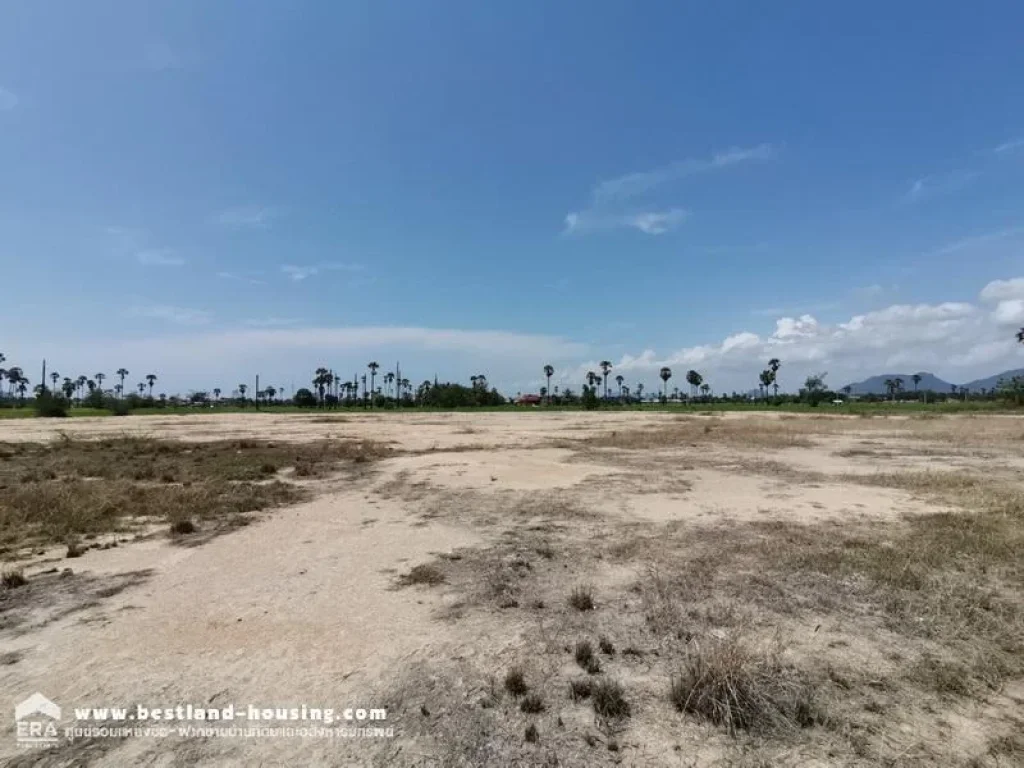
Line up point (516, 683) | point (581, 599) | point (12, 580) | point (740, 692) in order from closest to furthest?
point (740, 692), point (516, 683), point (581, 599), point (12, 580)

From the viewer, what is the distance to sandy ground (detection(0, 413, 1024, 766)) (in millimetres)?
4535

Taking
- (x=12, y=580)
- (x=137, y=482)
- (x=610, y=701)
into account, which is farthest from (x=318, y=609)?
(x=137, y=482)

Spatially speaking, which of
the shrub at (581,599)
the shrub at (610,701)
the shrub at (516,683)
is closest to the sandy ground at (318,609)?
the shrub at (610,701)

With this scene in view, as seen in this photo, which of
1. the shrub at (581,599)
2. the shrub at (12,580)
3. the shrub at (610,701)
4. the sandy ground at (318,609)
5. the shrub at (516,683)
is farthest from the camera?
the shrub at (12,580)

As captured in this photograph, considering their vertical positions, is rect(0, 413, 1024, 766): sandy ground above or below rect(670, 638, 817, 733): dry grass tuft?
below

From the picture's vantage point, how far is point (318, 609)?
673 centimetres

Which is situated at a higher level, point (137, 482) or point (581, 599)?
point (137, 482)

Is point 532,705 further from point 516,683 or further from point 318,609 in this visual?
point 318,609

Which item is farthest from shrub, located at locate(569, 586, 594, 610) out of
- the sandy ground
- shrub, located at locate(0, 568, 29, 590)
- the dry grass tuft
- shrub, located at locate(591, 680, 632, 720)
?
shrub, located at locate(0, 568, 29, 590)

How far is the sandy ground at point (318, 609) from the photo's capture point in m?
4.54

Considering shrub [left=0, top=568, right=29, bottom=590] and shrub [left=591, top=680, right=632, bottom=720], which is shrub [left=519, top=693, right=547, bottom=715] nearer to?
shrub [left=591, top=680, right=632, bottom=720]

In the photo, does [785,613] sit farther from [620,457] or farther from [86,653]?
[620,457]

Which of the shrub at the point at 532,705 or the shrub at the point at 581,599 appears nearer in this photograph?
the shrub at the point at 532,705

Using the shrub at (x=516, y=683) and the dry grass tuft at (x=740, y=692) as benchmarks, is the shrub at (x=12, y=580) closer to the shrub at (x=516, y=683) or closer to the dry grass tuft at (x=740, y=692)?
the shrub at (x=516, y=683)
